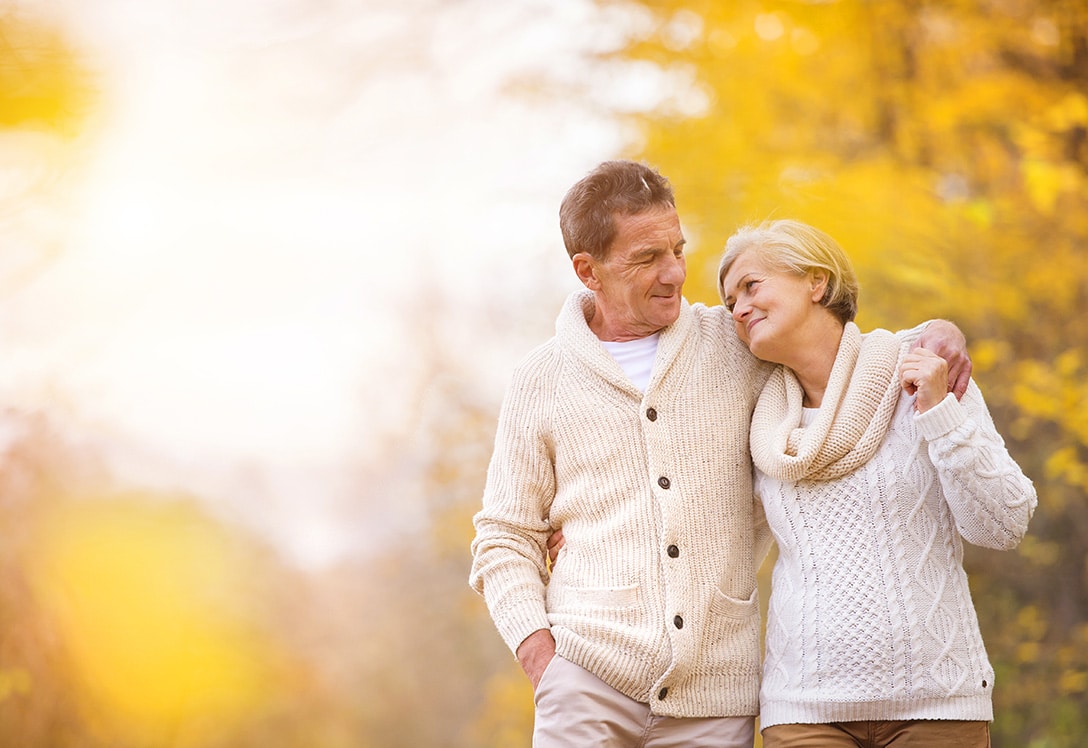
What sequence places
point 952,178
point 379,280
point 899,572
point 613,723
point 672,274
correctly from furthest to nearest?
point 379,280 < point 952,178 < point 672,274 < point 613,723 < point 899,572

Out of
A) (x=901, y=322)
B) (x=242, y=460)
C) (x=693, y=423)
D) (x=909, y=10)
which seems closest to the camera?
(x=693, y=423)

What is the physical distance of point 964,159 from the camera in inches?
177

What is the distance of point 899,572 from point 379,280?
3588 millimetres

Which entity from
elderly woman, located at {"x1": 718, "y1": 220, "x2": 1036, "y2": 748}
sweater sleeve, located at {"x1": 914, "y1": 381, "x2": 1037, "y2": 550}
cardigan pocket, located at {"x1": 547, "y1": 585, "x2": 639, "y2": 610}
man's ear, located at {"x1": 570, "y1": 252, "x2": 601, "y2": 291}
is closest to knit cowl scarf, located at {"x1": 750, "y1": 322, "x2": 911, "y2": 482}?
elderly woman, located at {"x1": 718, "y1": 220, "x2": 1036, "y2": 748}

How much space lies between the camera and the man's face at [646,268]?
2154mm

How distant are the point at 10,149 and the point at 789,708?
3932 mm

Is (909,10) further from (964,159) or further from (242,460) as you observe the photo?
(242,460)

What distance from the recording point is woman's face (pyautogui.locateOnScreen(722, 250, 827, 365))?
2.02 meters

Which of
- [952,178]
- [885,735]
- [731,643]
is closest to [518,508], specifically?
[731,643]

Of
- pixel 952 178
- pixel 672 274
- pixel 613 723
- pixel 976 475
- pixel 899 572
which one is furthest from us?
pixel 952 178

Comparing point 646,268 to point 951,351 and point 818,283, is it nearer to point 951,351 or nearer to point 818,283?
point 818,283

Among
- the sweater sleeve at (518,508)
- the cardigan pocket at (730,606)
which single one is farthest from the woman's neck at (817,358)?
the sweater sleeve at (518,508)

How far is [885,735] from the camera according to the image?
1889 millimetres

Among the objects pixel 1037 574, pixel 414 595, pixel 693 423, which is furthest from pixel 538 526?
pixel 414 595
